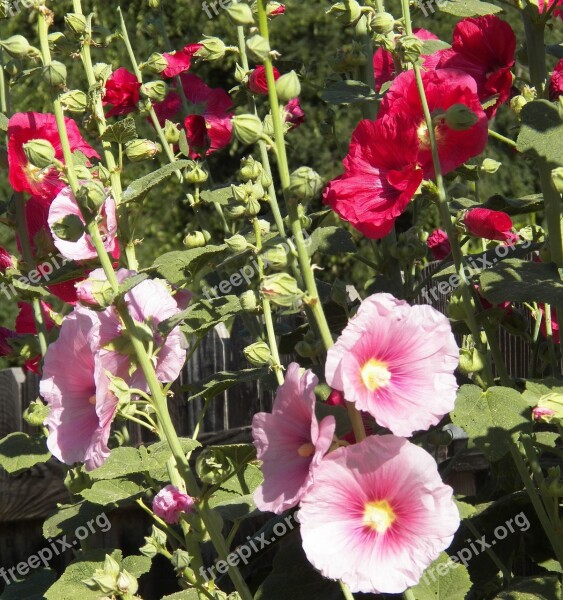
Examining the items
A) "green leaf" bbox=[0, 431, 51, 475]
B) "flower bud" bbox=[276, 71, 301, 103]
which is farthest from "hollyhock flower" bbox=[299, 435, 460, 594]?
"green leaf" bbox=[0, 431, 51, 475]

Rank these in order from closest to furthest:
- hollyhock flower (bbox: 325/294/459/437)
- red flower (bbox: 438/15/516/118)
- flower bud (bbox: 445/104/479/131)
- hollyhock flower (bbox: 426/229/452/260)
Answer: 1. hollyhock flower (bbox: 325/294/459/437)
2. flower bud (bbox: 445/104/479/131)
3. red flower (bbox: 438/15/516/118)
4. hollyhock flower (bbox: 426/229/452/260)

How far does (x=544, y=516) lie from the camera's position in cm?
133

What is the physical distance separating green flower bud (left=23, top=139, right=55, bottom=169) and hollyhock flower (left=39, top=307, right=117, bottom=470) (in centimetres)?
18

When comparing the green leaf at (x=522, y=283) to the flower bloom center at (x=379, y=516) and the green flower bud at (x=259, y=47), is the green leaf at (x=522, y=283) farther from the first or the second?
the green flower bud at (x=259, y=47)

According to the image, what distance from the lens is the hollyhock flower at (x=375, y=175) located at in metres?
1.29

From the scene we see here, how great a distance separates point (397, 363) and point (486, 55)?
68cm

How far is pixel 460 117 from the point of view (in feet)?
4.13

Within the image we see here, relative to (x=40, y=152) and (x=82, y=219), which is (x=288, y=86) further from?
(x=82, y=219)

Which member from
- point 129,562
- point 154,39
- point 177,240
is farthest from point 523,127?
point 177,240

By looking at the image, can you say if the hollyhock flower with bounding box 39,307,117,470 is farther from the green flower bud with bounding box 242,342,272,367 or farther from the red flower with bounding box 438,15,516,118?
the red flower with bounding box 438,15,516,118

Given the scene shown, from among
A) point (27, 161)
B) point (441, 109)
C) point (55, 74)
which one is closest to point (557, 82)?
point (441, 109)

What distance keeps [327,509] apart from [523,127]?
22.6 inches

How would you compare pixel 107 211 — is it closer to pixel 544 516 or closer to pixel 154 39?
pixel 544 516

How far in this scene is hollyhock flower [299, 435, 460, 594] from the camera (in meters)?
0.96
